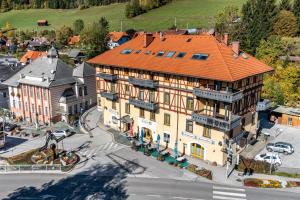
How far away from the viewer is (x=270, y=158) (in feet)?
131

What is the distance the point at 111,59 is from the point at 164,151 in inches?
685

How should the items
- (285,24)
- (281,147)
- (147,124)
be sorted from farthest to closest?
(285,24) < (147,124) < (281,147)

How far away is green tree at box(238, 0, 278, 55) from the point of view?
7794 cm

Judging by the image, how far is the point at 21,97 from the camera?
204 ft

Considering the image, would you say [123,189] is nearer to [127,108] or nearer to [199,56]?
[127,108]

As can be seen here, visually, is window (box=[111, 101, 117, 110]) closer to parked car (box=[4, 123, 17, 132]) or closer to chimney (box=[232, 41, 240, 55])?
parked car (box=[4, 123, 17, 132])

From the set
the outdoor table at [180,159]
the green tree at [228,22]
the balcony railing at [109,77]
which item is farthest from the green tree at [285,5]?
the outdoor table at [180,159]

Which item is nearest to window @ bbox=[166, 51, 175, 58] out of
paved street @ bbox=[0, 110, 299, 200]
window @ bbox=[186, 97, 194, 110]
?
window @ bbox=[186, 97, 194, 110]

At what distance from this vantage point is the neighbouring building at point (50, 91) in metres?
58.1

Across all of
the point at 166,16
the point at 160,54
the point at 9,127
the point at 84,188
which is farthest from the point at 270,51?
the point at 166,16

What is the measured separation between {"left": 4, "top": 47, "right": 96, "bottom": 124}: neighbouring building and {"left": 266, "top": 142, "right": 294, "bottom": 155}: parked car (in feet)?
118

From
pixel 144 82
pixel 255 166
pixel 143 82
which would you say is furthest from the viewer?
pixel 143 82

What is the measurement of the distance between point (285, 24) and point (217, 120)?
63565 mm

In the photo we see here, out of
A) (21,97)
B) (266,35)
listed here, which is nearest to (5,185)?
(21,97)
